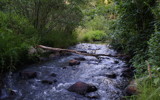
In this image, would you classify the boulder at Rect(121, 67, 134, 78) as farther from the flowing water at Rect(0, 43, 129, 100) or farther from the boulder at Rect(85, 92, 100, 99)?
the boulder at Rect(85, 92, 100, 99)

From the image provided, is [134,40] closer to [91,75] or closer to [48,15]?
[91,75]

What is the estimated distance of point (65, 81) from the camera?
13.4 feet

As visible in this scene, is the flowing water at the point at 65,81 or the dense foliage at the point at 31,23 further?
the dense foliage at the point at 31,23

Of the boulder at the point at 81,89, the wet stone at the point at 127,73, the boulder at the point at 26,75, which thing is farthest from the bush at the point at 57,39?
the wet stone at the point at 127,73

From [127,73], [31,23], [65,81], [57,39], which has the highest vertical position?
[31,23]

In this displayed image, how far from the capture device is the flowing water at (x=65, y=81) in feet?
10.7

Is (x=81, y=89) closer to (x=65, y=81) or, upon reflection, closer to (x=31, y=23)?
(x=65, y=81)

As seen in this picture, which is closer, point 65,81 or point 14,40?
point 65,81

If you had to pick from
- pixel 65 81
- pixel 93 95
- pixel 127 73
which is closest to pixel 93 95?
pixel 93 95

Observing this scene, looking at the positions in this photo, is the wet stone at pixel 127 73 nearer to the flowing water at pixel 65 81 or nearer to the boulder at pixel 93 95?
the flowing water at pixel 65 81

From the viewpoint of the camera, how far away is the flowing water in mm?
3273

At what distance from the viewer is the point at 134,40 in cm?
477

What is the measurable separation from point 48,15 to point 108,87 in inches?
158

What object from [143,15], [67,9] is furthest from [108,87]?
[67,9]
